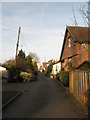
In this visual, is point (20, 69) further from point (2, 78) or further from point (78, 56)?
point (78, 56)

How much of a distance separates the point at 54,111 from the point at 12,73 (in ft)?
56.4

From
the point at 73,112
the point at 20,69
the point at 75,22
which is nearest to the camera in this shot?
the point at 73,112

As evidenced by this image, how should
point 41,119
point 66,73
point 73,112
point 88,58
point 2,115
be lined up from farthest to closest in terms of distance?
1. point 88,58
2. point 66,73
3. point 73,112
4. point 2,115
5. point 41,119

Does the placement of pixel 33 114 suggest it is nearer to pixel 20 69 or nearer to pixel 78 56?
pixel 78 56

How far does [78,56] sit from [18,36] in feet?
39.3

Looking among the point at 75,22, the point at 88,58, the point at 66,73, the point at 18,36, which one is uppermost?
the point at 18,36

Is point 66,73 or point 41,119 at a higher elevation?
point 66,73

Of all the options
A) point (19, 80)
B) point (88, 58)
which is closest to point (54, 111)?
point (88, 58)

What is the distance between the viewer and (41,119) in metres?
5.54

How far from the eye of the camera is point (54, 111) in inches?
261

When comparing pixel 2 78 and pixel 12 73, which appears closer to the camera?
pixel 2 78

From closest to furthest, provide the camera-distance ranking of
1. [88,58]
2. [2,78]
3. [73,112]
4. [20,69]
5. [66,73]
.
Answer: [73,112] → [66,73] → [88,58] → [2,78] → [20,69]

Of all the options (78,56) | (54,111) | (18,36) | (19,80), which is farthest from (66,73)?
(18,36)

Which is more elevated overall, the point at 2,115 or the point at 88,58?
the point at 88,58
